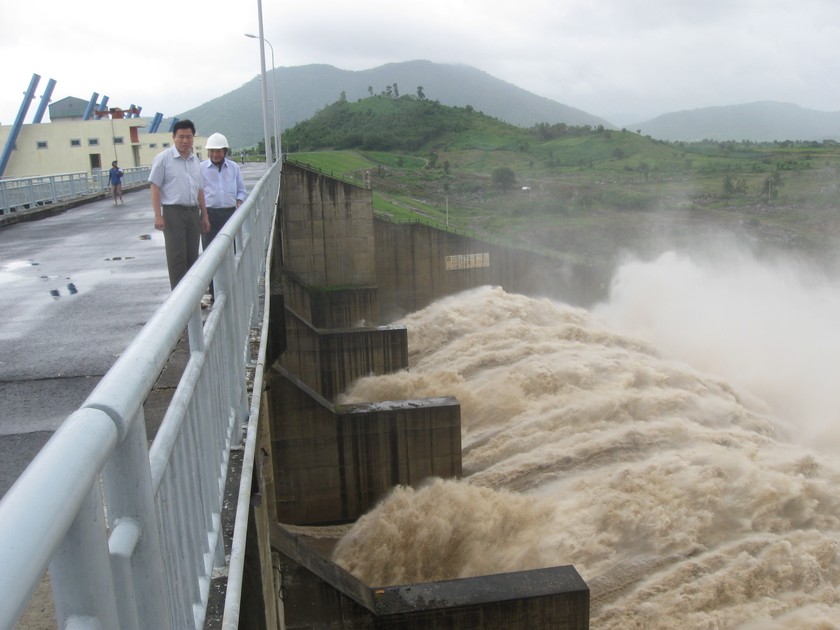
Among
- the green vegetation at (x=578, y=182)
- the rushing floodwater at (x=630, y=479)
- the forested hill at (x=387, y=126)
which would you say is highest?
the forested hill at (x=387, y=126)

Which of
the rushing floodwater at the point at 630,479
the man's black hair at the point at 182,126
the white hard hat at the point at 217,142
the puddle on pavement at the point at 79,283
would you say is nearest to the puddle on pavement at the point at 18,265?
the puddle on pavement at the point at 79,283

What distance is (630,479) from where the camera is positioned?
13.6m

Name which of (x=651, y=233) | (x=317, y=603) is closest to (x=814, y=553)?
(x=317, y=603)

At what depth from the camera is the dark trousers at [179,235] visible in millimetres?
7172

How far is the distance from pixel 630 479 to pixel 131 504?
504 inches

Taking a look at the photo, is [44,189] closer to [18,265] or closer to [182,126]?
[18,265]

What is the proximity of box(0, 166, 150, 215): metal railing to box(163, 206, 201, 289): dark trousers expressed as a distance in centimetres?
1229

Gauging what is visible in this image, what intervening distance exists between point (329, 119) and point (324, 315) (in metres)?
71.9

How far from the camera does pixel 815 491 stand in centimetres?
1311

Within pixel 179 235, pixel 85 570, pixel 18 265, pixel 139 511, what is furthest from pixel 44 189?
pixel 85 570

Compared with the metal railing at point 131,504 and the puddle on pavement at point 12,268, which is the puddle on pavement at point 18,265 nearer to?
the puddle on pavement at point 12,268

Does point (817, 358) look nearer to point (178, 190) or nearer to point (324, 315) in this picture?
point (324, 315)

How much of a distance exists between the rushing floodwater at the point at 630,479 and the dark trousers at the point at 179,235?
742 cm

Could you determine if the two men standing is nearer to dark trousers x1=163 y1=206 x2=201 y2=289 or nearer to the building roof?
dark trousers x1=163 y1=206 x2=201 y2=289
